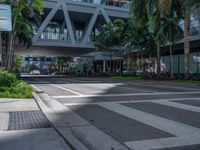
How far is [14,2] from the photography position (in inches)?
1003

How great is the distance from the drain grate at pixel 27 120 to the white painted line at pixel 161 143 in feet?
9.56

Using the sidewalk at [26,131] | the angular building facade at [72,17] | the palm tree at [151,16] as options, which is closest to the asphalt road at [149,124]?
the sidewalk at [26,131]

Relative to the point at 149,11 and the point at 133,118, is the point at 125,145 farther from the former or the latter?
the point at 149,11

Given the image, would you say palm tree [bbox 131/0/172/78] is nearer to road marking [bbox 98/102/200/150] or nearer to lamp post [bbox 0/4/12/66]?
lamp post [bbox 0/4/12/66]

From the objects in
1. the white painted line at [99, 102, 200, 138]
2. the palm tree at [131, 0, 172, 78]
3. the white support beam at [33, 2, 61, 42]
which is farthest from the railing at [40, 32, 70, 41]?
the white painted line at [99, 102, 200, 138]

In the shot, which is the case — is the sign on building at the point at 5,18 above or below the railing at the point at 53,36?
below

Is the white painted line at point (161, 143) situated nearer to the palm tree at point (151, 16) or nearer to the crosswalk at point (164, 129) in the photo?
the crosswalk at point (164, 129)

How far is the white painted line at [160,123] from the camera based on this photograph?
8109 millimetres

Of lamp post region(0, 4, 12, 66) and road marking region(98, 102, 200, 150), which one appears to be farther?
Answer: lamp post region(0, 4, 12, 66)

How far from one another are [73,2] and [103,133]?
53.8m

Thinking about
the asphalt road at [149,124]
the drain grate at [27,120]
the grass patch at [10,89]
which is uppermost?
the grass patch at [10,89]

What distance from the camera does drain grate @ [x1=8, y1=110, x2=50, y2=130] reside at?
8.91 metres

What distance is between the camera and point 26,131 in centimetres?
825

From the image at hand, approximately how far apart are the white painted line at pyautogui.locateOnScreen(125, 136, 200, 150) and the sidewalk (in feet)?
4.58
